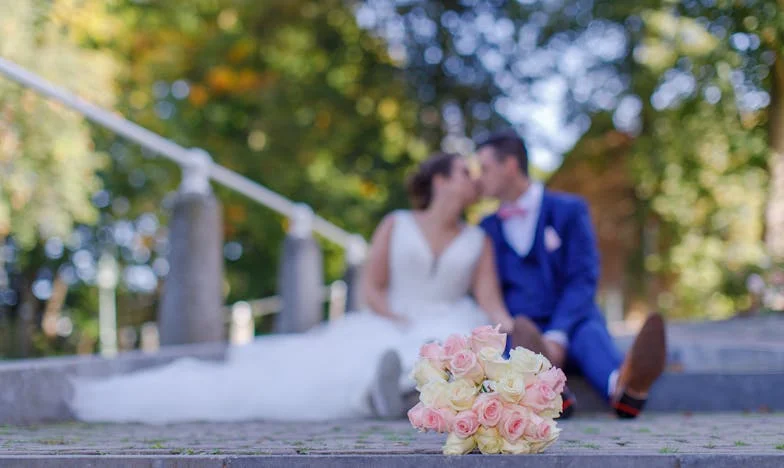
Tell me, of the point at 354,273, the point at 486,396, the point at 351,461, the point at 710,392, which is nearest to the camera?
the point at 351,461

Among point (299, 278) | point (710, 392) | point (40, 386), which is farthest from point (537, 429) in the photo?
point (299, 278)

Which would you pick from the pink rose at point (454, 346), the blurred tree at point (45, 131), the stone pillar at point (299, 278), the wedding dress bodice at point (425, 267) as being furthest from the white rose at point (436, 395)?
the blurred tree at point (45, 131)

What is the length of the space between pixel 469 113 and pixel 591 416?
14821 mm

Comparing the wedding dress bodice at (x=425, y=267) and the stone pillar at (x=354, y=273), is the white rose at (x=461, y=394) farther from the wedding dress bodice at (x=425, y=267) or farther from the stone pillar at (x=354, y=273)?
the stone pillar at (x=354, y=273)

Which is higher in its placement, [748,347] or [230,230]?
[230,230]

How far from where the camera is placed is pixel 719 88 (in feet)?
52.1

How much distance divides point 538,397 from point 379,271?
3.60 metres

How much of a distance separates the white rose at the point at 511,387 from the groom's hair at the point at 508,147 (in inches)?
129

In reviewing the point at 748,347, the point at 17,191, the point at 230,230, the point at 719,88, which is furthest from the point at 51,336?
the point at 748,347

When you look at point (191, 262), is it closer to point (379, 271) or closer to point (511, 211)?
point (379, 271)

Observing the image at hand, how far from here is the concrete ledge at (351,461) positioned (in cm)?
291

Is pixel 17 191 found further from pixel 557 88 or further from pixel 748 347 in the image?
pixel 748 347

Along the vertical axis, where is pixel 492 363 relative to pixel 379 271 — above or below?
below

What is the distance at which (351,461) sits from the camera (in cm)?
293
